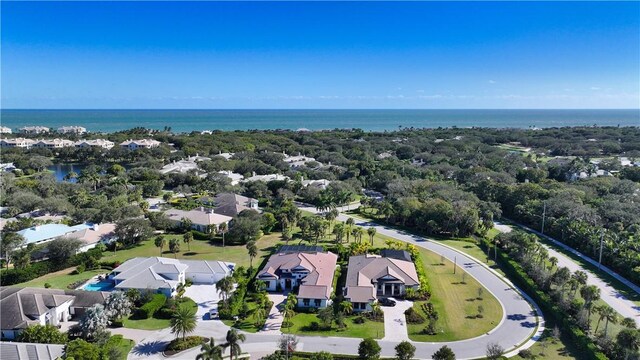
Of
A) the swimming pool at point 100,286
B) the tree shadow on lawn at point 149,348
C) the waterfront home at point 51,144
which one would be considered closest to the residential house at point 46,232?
the swimming pool at point 100,286

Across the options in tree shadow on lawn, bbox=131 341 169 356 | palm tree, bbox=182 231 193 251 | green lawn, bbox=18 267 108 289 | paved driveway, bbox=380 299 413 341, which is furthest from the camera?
palm tree, bbox=182 231 193 251

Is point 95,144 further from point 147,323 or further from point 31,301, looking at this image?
point 147,323

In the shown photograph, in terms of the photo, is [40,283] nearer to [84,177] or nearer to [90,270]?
[90,270]

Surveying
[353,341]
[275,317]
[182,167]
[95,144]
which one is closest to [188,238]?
[275,317]

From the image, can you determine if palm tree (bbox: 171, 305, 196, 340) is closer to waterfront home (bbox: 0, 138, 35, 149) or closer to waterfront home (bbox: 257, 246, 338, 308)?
waterfront home (bbox: 257, 246, 338, 308)

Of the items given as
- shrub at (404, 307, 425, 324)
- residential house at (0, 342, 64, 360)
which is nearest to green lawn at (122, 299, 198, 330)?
residential house at (0, 342, 64, 360)

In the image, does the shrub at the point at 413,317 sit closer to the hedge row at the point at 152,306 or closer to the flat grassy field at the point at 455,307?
the flat grassy field at the point at 455,307
